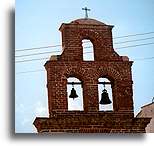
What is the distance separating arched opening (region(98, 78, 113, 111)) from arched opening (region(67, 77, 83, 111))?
0.10 meters

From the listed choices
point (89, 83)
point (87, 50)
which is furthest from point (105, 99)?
point (87, 50)

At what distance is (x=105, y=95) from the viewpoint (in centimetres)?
237

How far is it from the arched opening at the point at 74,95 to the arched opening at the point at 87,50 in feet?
0.44

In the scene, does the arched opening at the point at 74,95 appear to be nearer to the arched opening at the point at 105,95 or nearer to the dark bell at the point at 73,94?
the dark bell at the point at 73,94

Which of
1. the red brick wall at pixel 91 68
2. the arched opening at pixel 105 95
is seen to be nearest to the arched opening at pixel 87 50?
the red brick wall at pixel 91 68

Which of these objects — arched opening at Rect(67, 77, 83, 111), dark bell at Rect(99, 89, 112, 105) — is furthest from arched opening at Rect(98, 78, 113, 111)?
arched opening at Rect(67, 77, 83, 111)

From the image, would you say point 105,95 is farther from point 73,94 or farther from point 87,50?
point 87,50

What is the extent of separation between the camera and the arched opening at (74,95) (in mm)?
2307

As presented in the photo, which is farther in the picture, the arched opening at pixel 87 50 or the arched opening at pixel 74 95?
Result: the arched opening at pixel 87 50

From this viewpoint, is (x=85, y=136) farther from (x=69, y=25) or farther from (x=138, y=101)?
(x=69, y=25)

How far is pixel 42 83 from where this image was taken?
2.26 metres

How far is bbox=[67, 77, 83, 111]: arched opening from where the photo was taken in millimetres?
2307

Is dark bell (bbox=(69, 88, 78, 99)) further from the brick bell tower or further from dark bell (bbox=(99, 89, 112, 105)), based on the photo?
dark bell (bbox=(99, 89, 112, 105))

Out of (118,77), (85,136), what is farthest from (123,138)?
(118,77)
